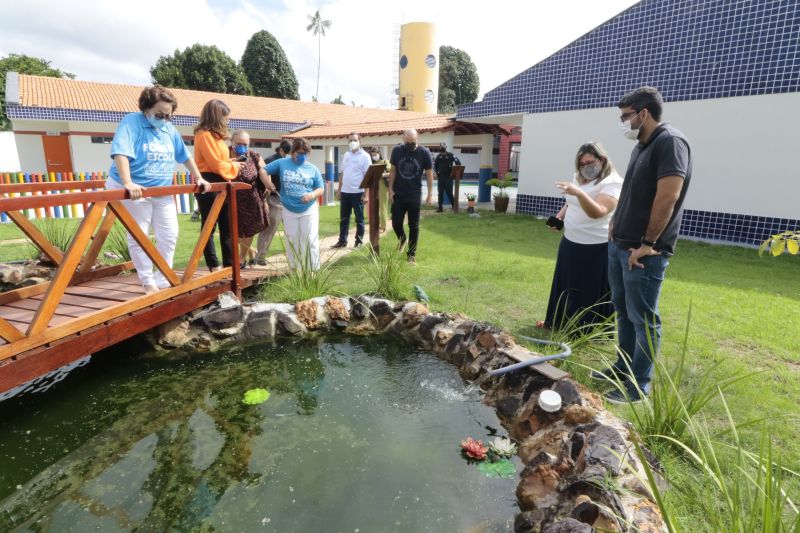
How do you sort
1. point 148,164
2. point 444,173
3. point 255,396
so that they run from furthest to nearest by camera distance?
point 444,173 < point 148,164 < point 255,396

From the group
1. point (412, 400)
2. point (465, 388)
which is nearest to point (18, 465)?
point (412, 400)

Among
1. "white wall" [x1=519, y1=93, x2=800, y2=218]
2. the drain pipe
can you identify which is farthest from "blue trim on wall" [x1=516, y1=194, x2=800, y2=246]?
the drain pipe

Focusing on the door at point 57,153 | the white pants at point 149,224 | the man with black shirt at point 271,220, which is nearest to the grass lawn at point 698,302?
the man with black shirt at point 271,220

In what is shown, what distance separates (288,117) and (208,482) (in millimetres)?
20045

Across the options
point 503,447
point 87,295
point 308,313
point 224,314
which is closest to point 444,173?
point 308,313

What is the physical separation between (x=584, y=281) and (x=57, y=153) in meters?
19.6

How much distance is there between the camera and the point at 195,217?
9539mm

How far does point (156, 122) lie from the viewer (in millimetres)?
3266

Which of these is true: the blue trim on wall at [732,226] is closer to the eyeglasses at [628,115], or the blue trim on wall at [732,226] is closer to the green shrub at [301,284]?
the eyeglasses at [628,115]

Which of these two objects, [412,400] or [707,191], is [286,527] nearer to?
[412,400]

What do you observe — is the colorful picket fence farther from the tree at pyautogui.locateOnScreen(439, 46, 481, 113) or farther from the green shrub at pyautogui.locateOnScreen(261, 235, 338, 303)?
the tree at pyautogui.locateOnScreen(439, 46, 481, 113)

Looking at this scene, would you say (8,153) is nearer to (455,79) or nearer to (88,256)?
(88,256)

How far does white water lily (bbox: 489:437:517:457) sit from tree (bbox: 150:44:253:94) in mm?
31618

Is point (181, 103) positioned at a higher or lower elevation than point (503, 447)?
higher
